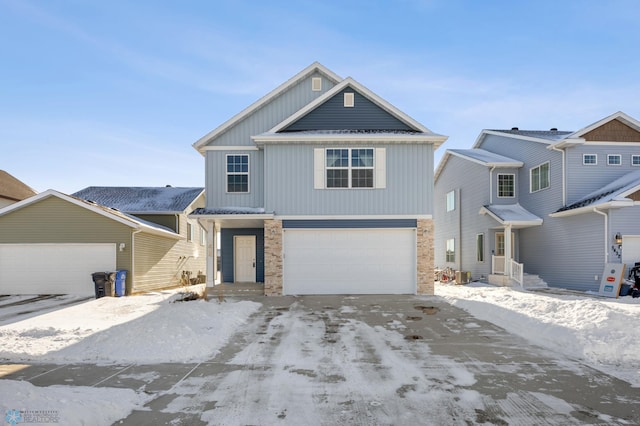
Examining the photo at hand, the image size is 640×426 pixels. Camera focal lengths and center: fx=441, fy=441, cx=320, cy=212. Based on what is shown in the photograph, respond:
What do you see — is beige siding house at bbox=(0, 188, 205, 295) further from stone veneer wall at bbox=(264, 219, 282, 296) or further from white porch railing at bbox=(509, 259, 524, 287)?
white porch railing at bbox=(509, 259, 524, 287)

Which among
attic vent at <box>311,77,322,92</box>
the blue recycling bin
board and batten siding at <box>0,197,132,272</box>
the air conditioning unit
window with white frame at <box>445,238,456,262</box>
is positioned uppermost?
attic vent at <box>311,77,322,92</box>

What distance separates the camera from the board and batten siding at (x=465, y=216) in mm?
23391

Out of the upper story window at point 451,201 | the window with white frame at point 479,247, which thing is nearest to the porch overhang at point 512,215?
the window with white frame at point 479,247

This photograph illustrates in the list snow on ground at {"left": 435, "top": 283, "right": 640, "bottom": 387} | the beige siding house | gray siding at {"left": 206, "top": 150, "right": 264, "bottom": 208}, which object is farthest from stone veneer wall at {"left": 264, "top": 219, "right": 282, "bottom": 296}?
snow on ground at {"left": 435, "top": 283, "right": 640, "bottom": 387}

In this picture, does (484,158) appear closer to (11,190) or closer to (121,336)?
(121,336)

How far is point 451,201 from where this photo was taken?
28391 millimetres

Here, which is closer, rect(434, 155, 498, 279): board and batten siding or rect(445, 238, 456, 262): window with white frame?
rect(434, 155, 498, 279): board and batten siding

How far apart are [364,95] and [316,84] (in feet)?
8.58

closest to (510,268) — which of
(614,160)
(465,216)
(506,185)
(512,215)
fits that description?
(512,215)

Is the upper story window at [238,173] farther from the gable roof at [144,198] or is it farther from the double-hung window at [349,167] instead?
the gable roof at [144,198]

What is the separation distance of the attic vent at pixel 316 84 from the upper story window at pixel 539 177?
11159 mm

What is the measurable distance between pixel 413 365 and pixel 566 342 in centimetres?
346

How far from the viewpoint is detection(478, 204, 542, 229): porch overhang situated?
20609 millimetres

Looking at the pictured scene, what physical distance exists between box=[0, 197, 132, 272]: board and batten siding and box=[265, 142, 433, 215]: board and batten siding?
23.0 feet
